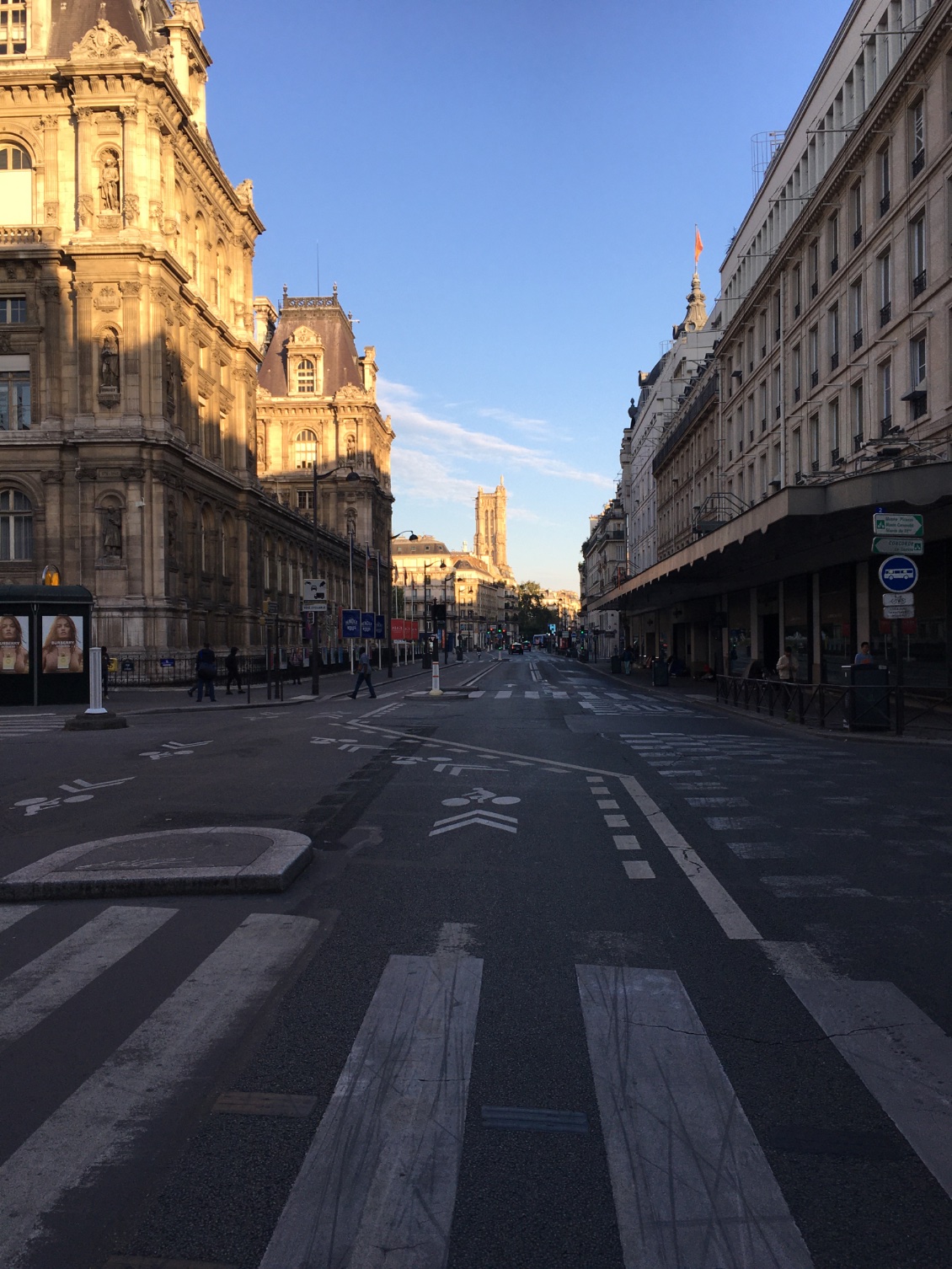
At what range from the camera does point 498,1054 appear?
A: 4.07m

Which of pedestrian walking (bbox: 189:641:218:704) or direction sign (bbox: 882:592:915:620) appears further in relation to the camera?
pedestrian walking (bbox: 189:641:218:704)

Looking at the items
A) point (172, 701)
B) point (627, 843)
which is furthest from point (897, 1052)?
point (172, 701)

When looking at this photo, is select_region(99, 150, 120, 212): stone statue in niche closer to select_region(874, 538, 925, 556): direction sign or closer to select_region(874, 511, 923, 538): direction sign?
select_region(874, 511, 923, 538): direction sign

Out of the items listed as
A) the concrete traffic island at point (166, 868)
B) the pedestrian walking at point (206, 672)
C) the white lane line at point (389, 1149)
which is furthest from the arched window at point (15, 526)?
the white lane line at point (389, 1149)

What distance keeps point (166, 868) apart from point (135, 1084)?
335cm

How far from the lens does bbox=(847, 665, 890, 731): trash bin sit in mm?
18031

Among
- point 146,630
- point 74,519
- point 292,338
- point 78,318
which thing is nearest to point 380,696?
point 146,630

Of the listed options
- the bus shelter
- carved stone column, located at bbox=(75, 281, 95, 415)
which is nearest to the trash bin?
the bus shelter

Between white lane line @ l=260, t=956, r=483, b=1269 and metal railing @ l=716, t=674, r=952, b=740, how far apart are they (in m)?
15.3

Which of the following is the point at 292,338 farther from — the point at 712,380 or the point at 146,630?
the point at 146,630

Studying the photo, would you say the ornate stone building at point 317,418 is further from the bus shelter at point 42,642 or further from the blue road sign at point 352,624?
the bus shelter at point 42,642

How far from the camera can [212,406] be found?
45281 mm

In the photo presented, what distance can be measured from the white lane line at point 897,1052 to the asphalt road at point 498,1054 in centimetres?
2

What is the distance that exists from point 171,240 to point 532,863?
3801 cm
